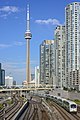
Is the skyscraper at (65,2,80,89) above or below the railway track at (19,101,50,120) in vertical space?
above

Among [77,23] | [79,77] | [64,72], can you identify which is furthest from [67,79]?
[77,23]

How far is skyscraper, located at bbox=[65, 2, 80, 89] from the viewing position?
570 feet

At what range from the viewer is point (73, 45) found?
176 m

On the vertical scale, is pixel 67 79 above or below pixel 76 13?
below

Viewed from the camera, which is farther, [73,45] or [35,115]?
[73,45]

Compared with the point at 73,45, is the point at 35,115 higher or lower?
lower

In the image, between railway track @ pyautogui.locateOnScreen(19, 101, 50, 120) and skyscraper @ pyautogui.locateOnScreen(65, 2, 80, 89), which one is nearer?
railway track @ pyautogui.locateOnScreen(19, 101, 50, 120)

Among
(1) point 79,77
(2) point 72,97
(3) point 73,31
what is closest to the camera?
(2) point 72,97

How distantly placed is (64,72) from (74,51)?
65.9 ft

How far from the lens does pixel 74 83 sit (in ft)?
573

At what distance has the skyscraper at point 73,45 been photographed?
174 metres

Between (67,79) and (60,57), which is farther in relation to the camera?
(60,57)

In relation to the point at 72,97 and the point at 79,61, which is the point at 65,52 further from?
Answer: the point at 72,97

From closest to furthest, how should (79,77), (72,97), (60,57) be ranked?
(72,97), (79,77), (60,57)
